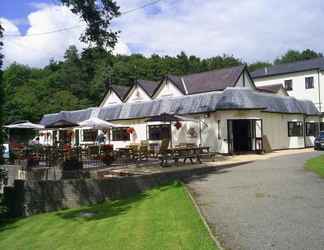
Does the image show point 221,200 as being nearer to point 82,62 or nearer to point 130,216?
point 130,216

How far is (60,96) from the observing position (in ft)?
197

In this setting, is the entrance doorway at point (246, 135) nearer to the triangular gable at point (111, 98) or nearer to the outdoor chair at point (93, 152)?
the outdoor chair at point (93, 152)

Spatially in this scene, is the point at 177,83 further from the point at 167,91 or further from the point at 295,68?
the point at 295,68

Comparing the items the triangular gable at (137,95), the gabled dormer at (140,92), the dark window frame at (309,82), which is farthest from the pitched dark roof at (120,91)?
the dark window frame at (309,82)

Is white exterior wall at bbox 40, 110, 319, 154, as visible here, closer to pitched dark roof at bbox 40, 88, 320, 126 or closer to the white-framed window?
pitched dark roof at bbox 40, 88, 320, 126

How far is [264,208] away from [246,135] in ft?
62.2

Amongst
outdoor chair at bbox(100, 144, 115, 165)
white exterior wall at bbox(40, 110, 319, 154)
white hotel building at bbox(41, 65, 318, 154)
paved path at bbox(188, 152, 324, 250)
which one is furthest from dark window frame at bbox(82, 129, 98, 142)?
paved path at bbox(188, 152, 324, 250)

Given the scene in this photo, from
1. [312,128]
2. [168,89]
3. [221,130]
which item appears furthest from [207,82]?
[312,128]

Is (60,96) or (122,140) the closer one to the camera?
(122,140)

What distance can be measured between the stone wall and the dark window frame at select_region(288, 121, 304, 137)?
20.3m

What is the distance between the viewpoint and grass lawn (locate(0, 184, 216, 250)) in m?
7.22

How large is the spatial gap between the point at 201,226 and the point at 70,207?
7.40 meters

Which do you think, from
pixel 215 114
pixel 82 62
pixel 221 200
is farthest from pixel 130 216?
pixel 215 114

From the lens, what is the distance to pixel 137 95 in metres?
35.8
